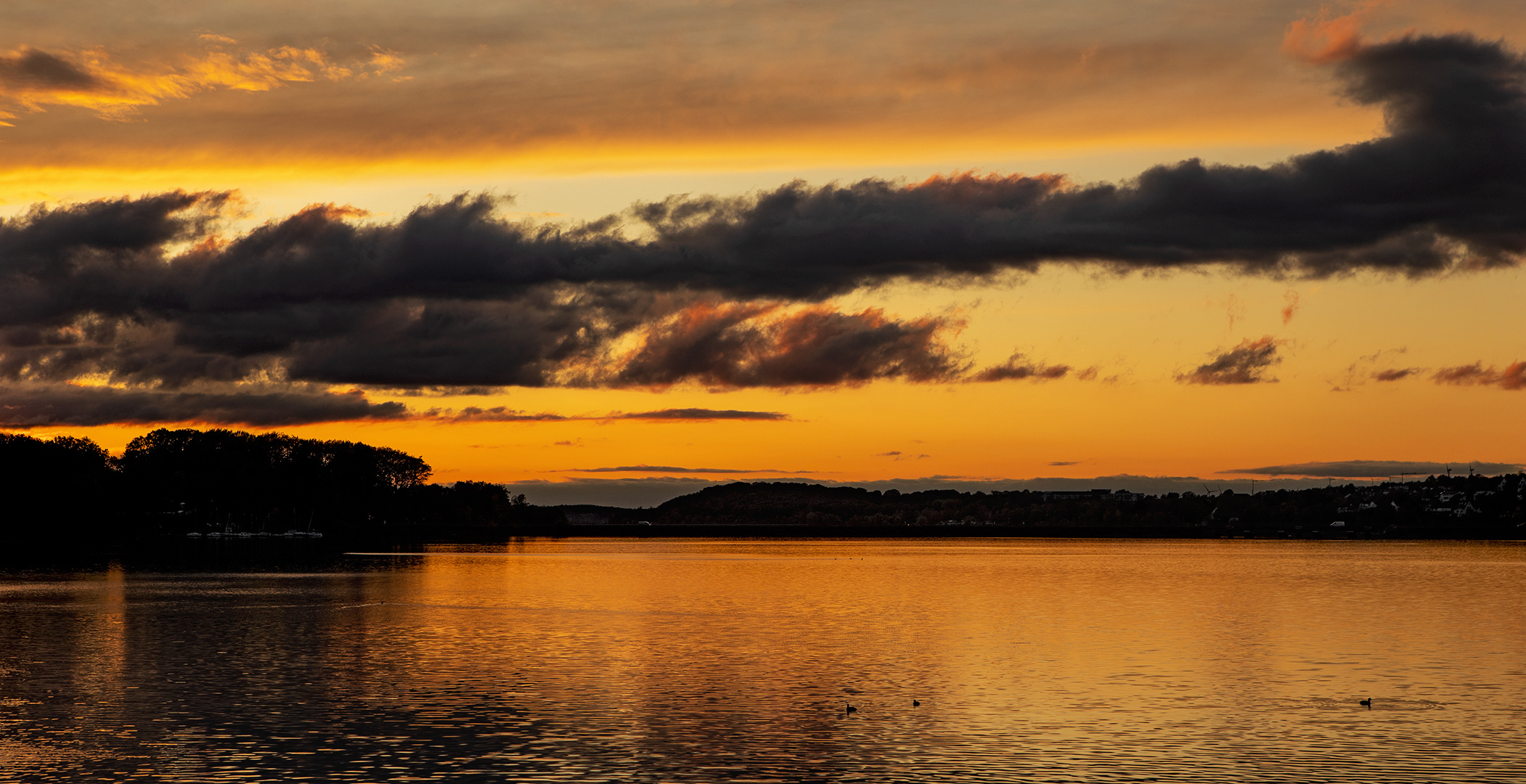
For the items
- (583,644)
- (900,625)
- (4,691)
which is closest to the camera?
(4,691)

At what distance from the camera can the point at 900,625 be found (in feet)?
263

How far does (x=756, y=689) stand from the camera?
169ft

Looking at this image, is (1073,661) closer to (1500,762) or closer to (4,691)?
(1500,762)

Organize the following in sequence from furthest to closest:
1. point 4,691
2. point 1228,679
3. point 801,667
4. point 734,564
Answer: point 734,564 → point 801,667 → point 1228,679 → point 4,691

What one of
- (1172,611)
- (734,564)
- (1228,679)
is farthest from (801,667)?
(734,564)

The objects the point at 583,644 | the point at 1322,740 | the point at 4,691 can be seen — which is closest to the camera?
the point at 1322,740

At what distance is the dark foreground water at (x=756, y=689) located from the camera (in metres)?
36.8

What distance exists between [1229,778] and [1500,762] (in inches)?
318

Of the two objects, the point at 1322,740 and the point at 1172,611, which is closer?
the point at 1322,740

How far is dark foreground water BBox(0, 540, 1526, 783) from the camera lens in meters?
36.8

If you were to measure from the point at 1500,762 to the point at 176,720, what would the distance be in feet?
125

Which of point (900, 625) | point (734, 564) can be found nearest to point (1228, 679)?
point (900, 625)

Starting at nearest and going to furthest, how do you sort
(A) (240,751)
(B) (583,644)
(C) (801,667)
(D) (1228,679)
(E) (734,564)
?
(A) (240,751) < (D) (1228,679) < (C) (801,667) < (B) (583,644) < (E) (734,564)

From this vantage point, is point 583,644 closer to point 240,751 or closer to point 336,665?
point 336,665
